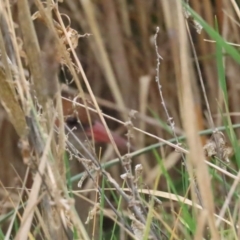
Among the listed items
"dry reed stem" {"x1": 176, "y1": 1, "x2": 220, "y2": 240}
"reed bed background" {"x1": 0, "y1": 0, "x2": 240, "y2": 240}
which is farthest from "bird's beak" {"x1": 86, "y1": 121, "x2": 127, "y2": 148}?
"dry reed stem" {"x1": 176, "y1": 1, "x2": 220, "y2": 240}

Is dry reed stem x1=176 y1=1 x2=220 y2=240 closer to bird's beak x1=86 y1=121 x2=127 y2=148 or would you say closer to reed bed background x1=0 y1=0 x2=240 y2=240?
reed bed background x1=0 y1=0 x2=240 y2=240

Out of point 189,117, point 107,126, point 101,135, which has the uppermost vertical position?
point 189,117

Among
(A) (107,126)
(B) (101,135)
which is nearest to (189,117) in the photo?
(A) (107,126)

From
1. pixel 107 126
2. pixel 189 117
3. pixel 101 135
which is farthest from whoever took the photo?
pixel 101 135

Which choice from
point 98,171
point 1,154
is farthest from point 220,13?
point 98,171

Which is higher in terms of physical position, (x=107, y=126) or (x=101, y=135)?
(x=107, y=126)

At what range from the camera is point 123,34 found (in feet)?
6.51

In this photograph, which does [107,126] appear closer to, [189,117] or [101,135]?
[189,117]

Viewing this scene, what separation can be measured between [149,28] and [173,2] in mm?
1525

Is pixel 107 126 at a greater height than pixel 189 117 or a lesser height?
lesser

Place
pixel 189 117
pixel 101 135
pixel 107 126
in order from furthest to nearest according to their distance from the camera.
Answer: pixel 101 135 → pixel 107 126 → pixel 189 117

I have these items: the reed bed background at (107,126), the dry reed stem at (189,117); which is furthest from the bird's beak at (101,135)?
the dry reed stem at (189,117)

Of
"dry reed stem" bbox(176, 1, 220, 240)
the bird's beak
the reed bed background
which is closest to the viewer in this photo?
"dry reed stem" bbox(176, 1, 220, 240)

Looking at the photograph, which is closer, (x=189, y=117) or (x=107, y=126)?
(x=189, y=117)
